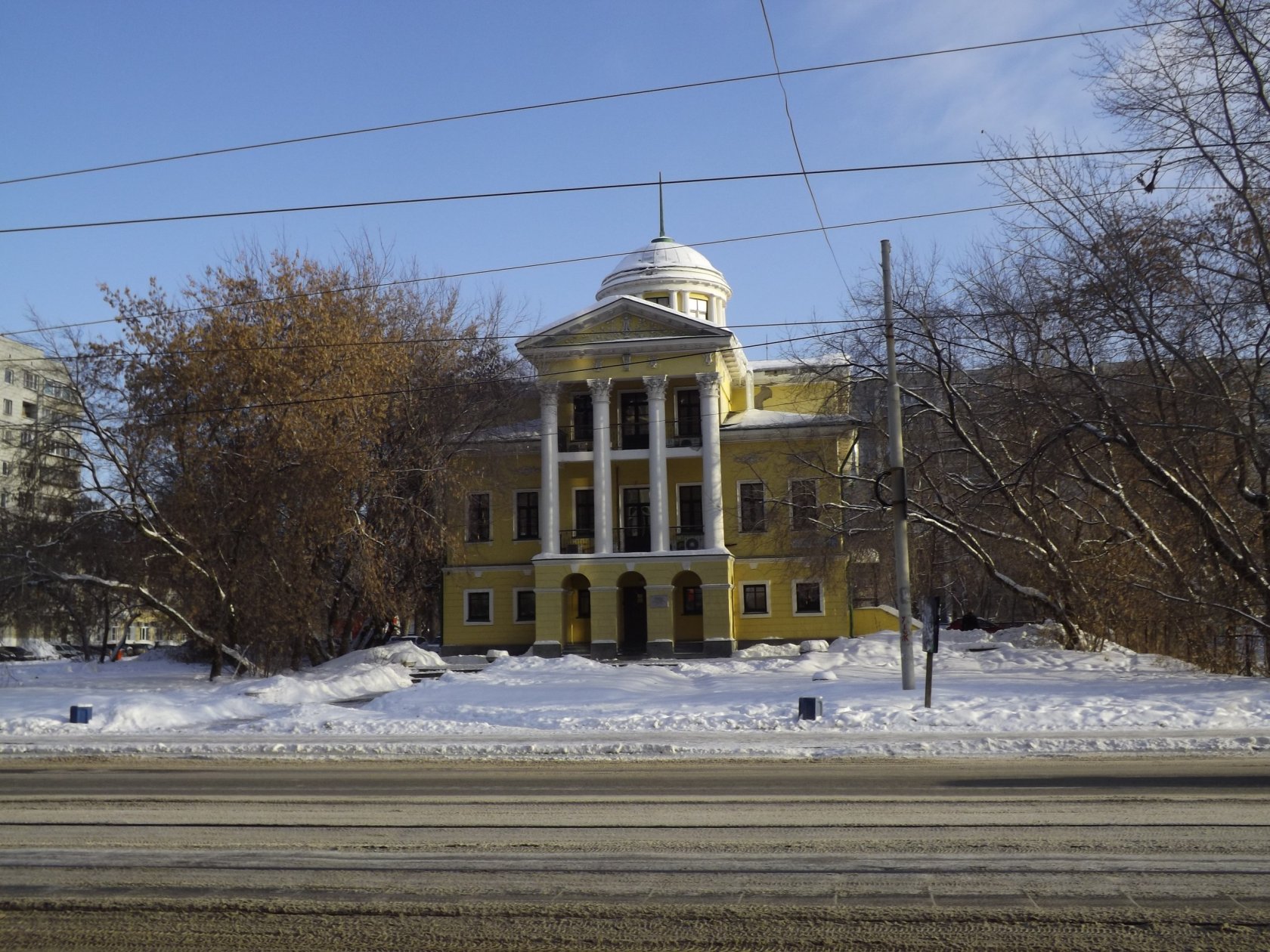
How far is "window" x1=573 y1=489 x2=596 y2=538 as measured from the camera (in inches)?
1773

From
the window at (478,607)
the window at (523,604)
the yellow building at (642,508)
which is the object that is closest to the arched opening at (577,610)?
the yellow building at (642,508)

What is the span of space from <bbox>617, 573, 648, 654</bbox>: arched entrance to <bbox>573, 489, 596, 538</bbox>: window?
112 inches

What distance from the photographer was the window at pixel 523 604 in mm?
44312

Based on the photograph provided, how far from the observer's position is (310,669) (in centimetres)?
3294

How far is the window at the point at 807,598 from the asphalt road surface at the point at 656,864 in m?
31.2

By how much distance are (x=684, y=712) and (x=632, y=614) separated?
25.0 meters

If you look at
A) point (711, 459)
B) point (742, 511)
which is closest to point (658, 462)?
point (711, 459)

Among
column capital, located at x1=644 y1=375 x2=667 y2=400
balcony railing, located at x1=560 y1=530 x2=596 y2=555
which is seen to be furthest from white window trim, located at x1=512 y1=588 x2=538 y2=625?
column capital, located at x1=644 y1=375 x2=667 y2=400

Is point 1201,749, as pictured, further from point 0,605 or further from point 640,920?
point 0,605

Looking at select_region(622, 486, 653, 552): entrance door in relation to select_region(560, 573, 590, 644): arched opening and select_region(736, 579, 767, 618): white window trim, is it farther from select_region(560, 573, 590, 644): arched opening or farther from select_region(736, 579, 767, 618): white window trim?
select_region(736, 579, 767, 618): white window trim

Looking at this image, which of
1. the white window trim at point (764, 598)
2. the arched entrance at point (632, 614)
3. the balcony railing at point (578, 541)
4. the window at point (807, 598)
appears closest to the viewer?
the window at point (807, 598)

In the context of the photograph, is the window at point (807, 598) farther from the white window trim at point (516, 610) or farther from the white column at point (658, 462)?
the white window trim at point (516, 610)

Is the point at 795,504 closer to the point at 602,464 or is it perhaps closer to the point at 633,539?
the point at 602,464

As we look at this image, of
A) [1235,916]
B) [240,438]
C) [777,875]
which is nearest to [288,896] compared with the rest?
[777,875]
